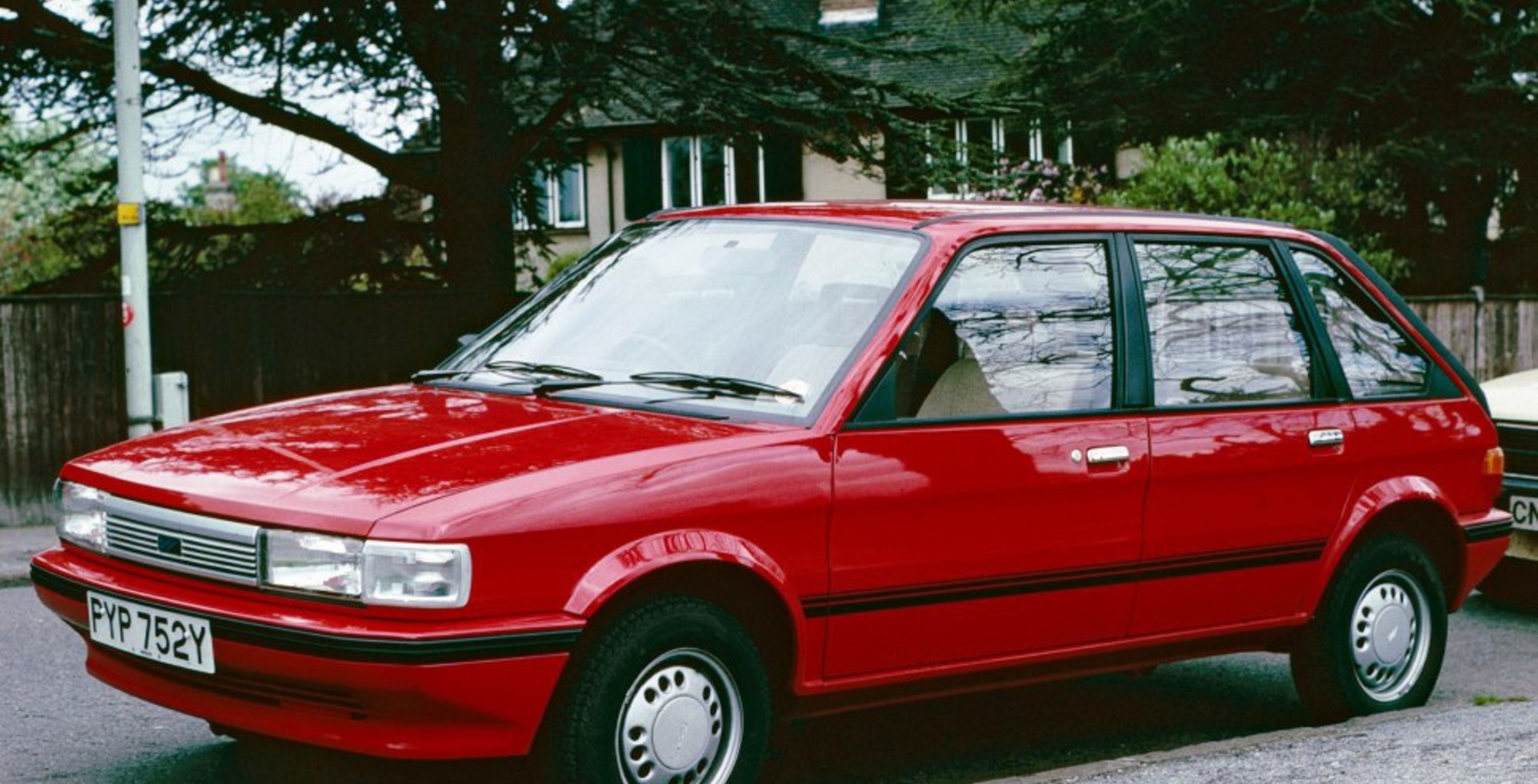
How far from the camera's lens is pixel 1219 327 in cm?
646

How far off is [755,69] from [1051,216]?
10198 mm

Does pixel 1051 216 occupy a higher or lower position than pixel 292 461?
higher

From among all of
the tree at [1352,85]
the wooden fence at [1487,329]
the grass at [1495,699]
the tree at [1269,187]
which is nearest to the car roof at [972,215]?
the grass at [1495,699]

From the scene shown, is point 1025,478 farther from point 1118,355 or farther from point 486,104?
point 486,104

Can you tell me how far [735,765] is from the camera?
16.7 ft

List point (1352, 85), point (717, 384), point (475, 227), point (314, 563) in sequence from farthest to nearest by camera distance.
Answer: point (1352, 85) → point (475, 227) → point (717, 384) → point (314, 563)

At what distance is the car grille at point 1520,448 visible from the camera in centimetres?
927

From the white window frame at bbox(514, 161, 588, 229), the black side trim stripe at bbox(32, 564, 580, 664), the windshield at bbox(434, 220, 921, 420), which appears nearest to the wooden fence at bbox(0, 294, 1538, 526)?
the white window frame at bbox(514, 161, 588, 229)

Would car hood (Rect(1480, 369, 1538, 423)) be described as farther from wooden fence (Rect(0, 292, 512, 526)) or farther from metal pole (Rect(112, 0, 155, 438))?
wooden fence (Rect(0, 292, 512, 526))

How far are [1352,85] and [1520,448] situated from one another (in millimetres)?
19207

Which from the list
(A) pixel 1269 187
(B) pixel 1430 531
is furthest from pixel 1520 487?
(A) pixel 1269 187

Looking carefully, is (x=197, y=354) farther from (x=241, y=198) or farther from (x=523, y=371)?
(x=241, y=198)

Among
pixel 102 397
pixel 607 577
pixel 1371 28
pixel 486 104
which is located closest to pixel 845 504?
pixel 607 577

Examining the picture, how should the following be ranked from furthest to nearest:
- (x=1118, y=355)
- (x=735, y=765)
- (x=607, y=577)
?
1. (x=1118, y=355)
2. (x=735, y=765)
3. (x=607, y=577)
